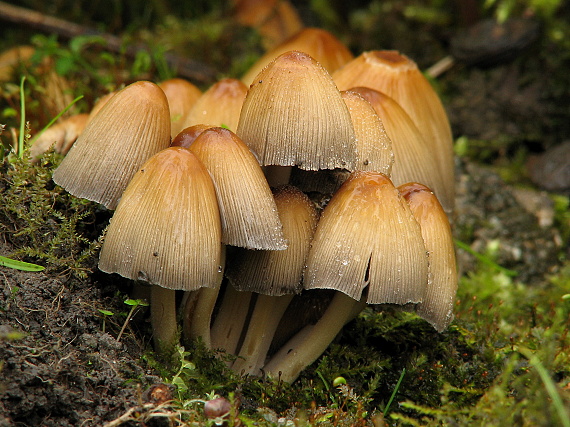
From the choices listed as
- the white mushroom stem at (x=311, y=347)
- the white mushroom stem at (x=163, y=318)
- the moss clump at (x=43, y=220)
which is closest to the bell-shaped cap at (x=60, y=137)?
the moss clump at (x=43, y=220)

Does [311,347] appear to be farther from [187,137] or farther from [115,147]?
[115,147]

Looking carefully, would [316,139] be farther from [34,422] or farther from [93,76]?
[93,76]

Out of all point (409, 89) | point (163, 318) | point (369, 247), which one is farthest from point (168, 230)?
point (409, 89)

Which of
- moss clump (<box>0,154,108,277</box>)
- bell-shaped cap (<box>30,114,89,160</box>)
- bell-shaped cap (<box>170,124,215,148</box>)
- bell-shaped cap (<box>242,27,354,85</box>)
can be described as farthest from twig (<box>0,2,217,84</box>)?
bell-shaped cap (<box>170,124,215,148</box>)

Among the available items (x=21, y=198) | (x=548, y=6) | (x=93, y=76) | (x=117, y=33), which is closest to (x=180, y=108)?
(x=21, y=198)

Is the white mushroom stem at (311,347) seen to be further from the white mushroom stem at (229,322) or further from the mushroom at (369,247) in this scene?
the mushroom at (369,247)
